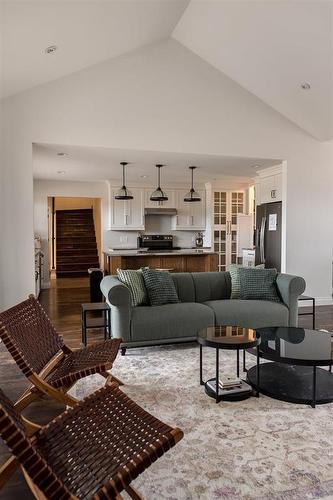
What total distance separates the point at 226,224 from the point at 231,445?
25.0 feet

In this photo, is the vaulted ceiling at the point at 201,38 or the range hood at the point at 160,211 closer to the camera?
the vaulted ceiling at the point at 201,38

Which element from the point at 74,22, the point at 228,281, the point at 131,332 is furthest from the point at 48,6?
the point at 228,281

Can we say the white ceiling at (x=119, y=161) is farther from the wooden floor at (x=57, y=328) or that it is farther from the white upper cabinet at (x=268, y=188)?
the wooden floor at (x=57, y=328)

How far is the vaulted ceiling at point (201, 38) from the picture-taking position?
3.55 meters

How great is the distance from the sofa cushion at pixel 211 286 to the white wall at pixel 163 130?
2038mm

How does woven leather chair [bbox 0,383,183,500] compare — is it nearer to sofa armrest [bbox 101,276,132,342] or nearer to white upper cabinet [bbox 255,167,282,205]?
sofa armrest [bbox 101,276,132,342]

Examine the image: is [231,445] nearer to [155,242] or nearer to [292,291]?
[292,291]

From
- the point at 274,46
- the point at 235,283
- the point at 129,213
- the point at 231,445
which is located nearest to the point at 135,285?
the point at 235,283

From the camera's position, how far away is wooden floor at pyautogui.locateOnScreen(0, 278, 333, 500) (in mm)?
1898

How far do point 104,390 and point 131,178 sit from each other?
22.7 feet

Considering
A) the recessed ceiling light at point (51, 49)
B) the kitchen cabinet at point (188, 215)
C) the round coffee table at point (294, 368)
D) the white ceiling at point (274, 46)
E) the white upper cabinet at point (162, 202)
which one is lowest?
the round coffee table at point (294, 368)

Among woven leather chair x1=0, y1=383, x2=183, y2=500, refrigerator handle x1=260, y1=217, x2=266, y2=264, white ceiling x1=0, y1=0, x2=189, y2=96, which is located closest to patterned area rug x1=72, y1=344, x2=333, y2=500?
woven leather chair x1=0, y1=383, x2=183, y2=500

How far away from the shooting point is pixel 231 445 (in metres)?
2.14

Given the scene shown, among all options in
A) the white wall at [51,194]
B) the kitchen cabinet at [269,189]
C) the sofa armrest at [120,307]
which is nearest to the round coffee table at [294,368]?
the sofa armrest at [120,307]
